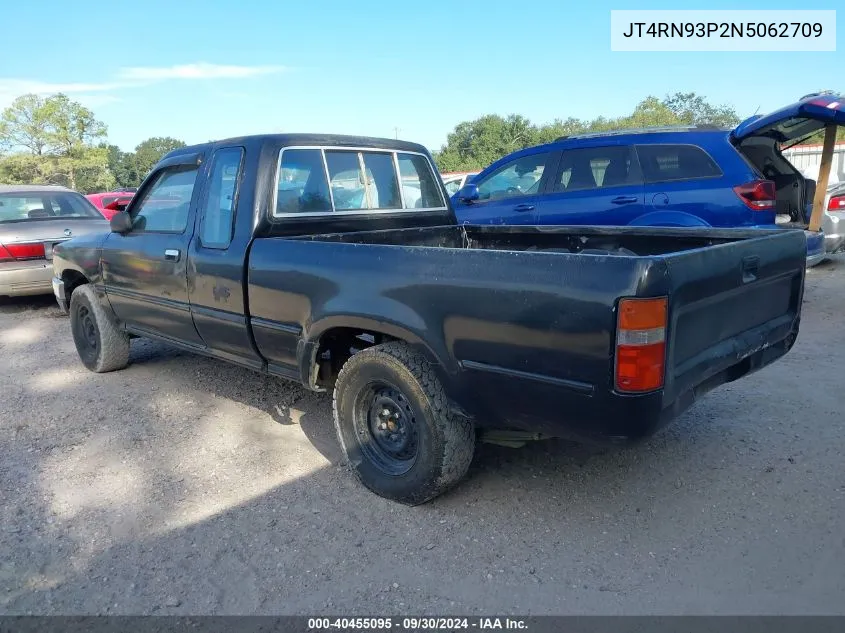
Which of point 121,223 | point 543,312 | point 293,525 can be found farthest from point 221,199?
point 543,312

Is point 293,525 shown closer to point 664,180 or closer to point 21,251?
point 664,180

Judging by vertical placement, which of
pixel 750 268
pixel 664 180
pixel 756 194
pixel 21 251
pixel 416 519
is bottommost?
pixel 416 519

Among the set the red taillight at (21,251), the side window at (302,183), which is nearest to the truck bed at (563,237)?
the side window at (302,183)

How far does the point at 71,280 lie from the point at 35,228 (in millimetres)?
3015

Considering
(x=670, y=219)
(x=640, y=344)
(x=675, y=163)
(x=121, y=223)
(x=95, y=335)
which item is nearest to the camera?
(x=640, y=344)

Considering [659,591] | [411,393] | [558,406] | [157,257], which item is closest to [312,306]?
[411,393]

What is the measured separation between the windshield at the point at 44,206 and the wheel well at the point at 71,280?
330cm

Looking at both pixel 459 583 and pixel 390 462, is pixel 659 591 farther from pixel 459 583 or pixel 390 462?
pixel 390 462

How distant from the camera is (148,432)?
14.0 ft

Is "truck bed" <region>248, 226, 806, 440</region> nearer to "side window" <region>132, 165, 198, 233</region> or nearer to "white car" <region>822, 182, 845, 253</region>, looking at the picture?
"side window" <region>132, 165, 198, 233</region>

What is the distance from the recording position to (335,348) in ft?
11.8

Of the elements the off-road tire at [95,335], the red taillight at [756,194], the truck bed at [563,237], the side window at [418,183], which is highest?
the side window at [418,183]

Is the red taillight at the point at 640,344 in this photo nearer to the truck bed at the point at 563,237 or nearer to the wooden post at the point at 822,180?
the truck bed at the point at 563,237

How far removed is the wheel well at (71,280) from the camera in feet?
18.8
